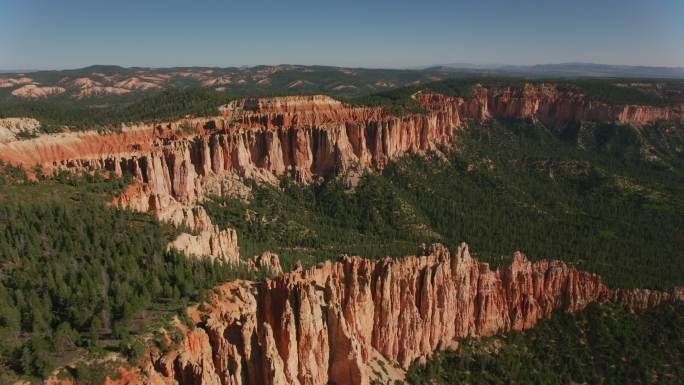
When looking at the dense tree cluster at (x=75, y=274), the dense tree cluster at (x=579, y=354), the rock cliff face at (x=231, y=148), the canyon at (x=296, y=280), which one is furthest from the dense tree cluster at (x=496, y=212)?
the dense tree cluster at (x=75, y=274)

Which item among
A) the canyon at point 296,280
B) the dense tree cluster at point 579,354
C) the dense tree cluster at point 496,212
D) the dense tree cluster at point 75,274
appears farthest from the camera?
the dense tree cluster at point 496,212

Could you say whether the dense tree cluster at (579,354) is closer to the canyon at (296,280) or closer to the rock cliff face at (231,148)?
the canyon at (296,280)

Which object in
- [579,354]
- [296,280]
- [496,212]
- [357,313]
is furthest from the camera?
[496,212]

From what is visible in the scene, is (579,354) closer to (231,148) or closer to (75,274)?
(75,274)

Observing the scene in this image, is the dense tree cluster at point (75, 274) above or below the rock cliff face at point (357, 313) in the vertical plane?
above

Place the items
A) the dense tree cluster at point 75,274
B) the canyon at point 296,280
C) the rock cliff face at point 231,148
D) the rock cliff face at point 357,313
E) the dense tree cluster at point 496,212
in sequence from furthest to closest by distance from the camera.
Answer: the dense tree cluster at point 496,212
the rock cliff face at point 231,148
the canyon at point 296,280
the rock cliff face at point 357,313
the dense tree cluster at point 75,274

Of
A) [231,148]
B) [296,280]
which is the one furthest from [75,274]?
[231,148]

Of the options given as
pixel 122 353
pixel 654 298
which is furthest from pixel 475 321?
pixel 122 353

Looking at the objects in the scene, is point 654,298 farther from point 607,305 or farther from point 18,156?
point 18,156
